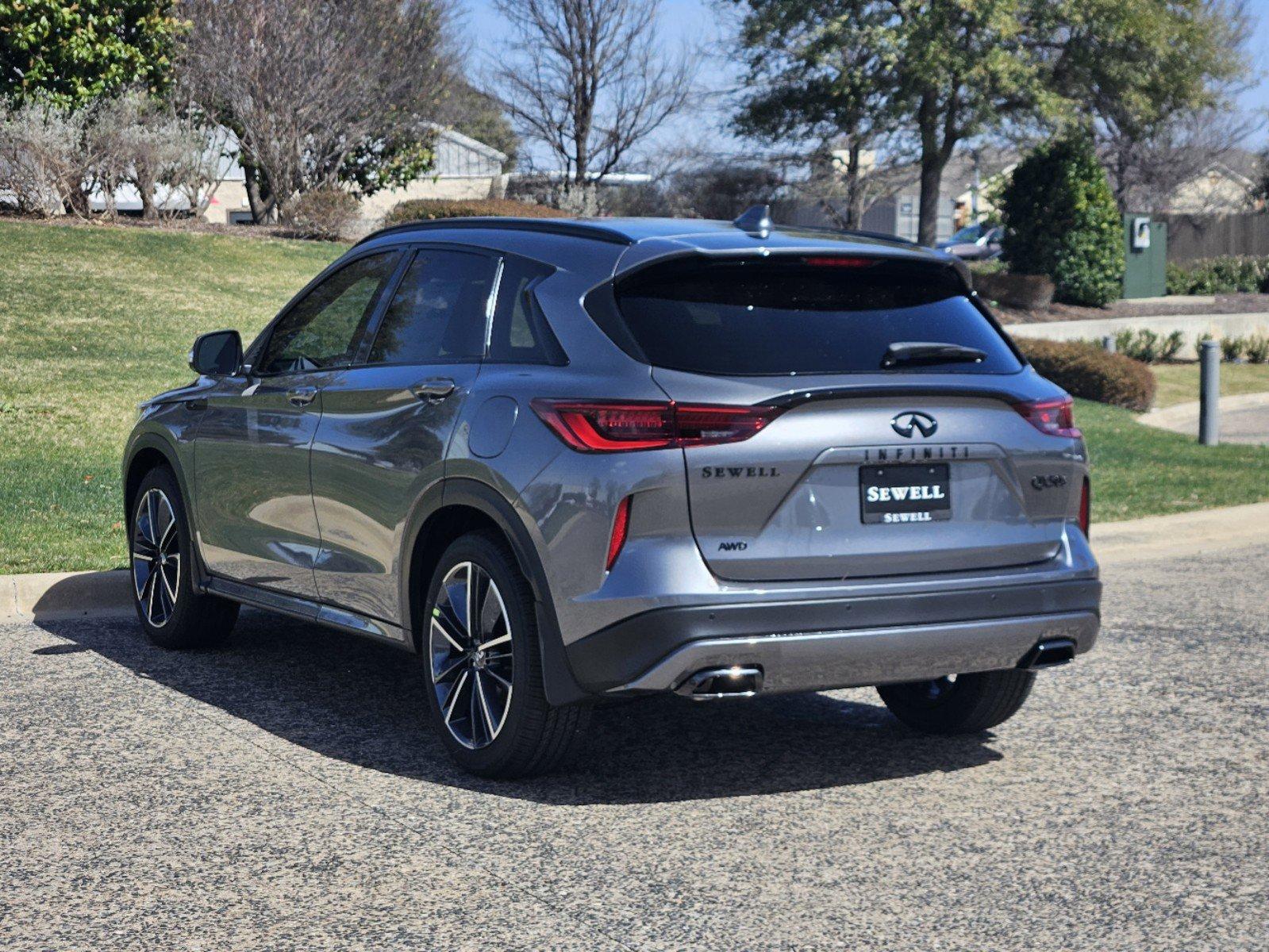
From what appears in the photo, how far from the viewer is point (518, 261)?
18.8 ft

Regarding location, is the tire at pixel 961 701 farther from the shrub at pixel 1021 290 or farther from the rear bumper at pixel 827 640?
the shrub at pixel 1021 290

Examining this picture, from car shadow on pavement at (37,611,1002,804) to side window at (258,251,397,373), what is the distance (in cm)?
135

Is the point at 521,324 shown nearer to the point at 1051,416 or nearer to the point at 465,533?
the point at 465,533

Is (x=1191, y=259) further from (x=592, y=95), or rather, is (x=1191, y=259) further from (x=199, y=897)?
(x=199, y=897)

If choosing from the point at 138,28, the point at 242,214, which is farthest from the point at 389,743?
the point at 242,214

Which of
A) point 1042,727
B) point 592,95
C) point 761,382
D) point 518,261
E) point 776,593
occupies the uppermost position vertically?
point 592,95

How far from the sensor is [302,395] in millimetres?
6527

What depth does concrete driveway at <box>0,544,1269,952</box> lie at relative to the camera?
168 inches

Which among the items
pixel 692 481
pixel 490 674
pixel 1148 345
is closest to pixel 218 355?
pixel 490 674

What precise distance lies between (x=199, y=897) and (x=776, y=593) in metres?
1.80

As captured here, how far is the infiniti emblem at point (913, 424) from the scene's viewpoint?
16.6ft

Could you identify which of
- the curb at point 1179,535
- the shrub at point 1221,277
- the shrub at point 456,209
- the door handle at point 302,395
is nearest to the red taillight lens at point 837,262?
the door handle at point 302,395

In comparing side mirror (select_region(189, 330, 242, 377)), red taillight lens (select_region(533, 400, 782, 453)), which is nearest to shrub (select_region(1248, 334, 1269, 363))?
side mirror (select_region(189, 330, 242, 377))

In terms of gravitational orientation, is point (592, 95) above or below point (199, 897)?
above
